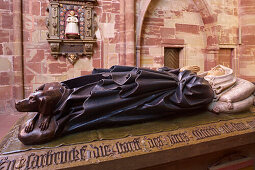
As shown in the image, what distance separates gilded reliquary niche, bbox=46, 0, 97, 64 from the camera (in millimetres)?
4496

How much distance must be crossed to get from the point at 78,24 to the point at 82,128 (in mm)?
3897

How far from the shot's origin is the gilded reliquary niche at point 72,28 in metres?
4.50

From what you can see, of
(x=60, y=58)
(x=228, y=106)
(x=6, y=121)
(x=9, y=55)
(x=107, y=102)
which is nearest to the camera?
(x=107, y=102)

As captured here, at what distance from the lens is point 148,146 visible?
1428 millimetres

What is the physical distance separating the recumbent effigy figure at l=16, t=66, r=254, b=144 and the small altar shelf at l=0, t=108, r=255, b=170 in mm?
95

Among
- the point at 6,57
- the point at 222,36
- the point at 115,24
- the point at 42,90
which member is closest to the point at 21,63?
the point at 6,57

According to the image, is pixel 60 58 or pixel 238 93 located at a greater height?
pixel 60 58

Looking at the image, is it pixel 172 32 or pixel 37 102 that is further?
pixel 172 32

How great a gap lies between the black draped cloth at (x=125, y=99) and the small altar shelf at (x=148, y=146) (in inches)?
3.9

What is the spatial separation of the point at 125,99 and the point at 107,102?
0.17 m

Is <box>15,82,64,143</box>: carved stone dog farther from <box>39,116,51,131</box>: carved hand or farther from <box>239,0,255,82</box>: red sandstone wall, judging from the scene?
<box>239,0,255,82</box>: red sandstone wall

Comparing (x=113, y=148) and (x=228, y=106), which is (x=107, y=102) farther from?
(x=228, y=106)

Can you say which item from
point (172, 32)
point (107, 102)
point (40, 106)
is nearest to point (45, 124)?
point (40, 106)

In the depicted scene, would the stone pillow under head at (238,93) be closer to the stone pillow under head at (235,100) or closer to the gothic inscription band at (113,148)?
the stone pillow under head at (235,100)
